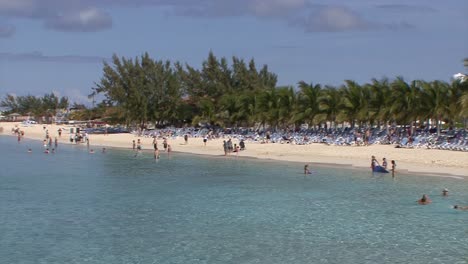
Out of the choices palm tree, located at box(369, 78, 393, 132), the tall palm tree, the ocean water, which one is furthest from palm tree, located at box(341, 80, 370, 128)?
the ocean water

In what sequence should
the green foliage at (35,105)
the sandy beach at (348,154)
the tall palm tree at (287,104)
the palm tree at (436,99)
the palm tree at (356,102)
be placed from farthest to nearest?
the green foliage at (35,105)
the tall palm tree at (287,104)
the palm tree at (356,102)
the palm tree at (436,99)
the sandy beach at (348,154)

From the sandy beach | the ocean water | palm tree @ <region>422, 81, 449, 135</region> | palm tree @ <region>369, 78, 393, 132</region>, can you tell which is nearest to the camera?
the ocean water

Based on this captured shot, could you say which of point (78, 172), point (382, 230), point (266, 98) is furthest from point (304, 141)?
point (382, 230)

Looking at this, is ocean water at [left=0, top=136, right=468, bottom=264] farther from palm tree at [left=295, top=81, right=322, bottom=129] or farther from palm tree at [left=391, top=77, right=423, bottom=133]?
palm tree at [left=295, top=81, right=322, bottom=129]

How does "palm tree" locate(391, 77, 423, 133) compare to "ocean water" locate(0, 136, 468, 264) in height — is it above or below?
above

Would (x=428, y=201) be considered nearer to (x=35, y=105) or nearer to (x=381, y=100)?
(x=381, y=100)

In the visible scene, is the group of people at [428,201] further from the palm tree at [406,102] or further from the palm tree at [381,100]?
the palm tree at [381,100]

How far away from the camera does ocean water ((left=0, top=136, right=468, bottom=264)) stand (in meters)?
16.5

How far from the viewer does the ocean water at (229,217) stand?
1647 cm

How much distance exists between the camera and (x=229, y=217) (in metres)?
21.4

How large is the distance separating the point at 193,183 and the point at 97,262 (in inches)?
605

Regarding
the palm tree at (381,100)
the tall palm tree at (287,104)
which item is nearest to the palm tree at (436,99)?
the palm tree at (381,100)

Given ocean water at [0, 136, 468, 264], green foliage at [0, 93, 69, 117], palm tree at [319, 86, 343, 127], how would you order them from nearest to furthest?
ocean water at [0, 136, 468, 264]
palm tree at [319, 86, 343, 127]
green foliage at [0, 93, 69, 117]

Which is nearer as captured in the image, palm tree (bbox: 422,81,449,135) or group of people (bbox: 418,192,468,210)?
group of people (bbox: 418,192,468,210)
